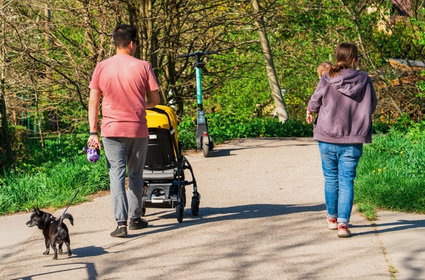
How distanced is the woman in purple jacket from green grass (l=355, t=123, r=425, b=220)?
0.87 m

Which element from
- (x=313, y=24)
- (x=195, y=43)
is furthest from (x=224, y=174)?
(x=313, y=24)

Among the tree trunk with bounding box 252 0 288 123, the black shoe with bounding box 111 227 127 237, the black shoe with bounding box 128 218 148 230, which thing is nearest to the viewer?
the black shoe with bounding box 111 227 127 237

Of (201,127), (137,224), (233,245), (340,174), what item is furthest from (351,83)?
(201,127)

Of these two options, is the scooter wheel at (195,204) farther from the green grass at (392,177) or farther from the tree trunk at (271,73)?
the tree trunk at (271,73)

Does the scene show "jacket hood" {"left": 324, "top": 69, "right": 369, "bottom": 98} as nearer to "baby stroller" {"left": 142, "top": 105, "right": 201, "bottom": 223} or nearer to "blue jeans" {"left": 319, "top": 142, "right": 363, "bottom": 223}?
"blue jeans" {"left": 319, "top": 142, "right": 363, "bottom": 223}

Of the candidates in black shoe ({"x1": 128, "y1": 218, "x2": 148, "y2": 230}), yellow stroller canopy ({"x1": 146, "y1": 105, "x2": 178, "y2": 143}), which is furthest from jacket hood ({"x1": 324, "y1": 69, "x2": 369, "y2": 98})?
black shoe ({"x1": 128, "y1": 218, "x2": 148, "y2": 230})

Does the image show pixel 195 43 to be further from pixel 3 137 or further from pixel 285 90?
pixel 285 90

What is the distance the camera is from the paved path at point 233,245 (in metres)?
5.84

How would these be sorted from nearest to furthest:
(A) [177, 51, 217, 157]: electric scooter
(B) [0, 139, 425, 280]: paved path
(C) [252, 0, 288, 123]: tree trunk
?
(B) [0, 139, 425, 280]: paved path → (A) [177, 51, 217, 157]: electric scooter → (C) [252, 0, 288, 123]: tree trunk

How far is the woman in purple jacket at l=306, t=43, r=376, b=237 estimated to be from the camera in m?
6.86

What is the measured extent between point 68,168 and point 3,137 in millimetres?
2418

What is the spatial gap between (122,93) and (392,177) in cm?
358

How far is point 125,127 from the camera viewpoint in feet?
23.0

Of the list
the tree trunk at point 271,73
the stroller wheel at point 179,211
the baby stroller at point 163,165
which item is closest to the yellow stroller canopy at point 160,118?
the baby stroller at point 163,165
